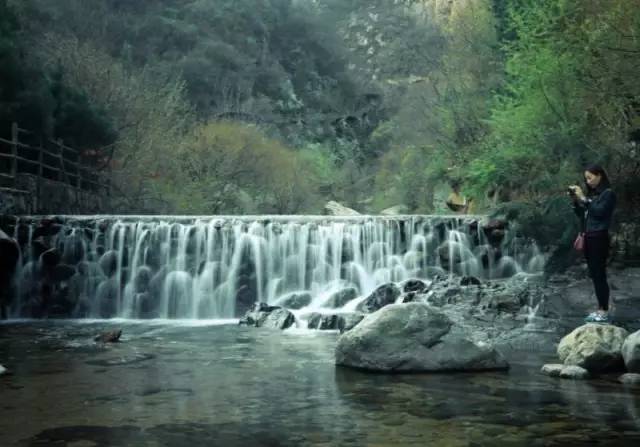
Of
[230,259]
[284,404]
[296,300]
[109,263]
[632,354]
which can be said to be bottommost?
[284,404]

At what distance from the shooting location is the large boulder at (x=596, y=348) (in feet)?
27.4

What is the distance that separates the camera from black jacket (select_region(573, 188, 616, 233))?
944cm

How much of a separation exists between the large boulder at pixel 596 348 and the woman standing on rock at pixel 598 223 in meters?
0.94

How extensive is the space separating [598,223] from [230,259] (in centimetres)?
1130

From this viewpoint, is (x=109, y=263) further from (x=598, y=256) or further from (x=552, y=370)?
(x=552, y=370)

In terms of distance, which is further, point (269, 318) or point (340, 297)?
point (340, 297)

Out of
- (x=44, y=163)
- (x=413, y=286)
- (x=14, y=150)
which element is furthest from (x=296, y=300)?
(x=44, y=163)

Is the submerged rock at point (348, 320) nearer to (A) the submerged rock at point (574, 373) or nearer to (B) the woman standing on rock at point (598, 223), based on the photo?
(B) the woman standing on rock at point (598, 223)

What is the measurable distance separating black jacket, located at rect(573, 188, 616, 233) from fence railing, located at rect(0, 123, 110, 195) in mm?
15155

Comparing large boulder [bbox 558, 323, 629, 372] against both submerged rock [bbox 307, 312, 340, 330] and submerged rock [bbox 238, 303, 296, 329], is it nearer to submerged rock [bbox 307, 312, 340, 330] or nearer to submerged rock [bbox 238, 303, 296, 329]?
submerged rock [bbox 307, 312, 340, 330]

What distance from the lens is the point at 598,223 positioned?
31.2 feet

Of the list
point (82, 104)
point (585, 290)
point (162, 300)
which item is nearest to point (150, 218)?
point (162, 300)

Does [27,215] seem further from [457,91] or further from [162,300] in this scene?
[457,91]

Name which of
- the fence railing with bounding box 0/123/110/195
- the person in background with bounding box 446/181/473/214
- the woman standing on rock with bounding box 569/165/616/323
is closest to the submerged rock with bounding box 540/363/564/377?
the woman standing on rock with bounding box 569/165/616/323
